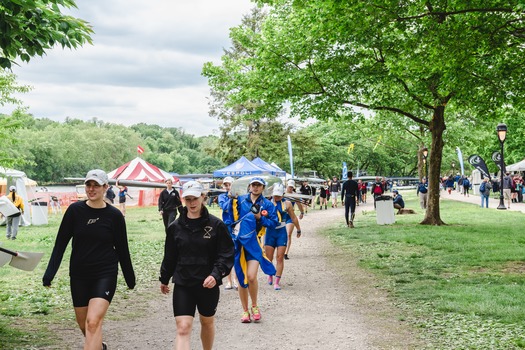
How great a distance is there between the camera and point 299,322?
23.9 ft

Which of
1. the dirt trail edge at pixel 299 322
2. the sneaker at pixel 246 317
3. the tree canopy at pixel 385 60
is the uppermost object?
the tree canopy at pixel 385 60

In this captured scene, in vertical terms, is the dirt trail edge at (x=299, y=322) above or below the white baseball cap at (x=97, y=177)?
below

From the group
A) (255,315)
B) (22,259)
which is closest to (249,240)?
(255,315)

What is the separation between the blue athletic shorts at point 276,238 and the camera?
959 centimetres

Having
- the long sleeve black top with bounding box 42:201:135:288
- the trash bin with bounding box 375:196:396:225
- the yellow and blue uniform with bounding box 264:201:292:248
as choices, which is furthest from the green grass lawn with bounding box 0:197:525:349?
the trash bin with bounding box 375:196:396:225

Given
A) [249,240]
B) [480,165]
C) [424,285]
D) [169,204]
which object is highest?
[480,165]

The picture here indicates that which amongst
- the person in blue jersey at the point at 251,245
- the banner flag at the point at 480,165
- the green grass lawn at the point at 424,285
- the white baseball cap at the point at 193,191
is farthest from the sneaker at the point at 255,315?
the banner flag at the point at 480,165

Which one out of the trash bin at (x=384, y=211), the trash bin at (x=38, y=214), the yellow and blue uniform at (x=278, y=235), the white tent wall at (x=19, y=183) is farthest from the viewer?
the trash bin at (x=38, y=214)

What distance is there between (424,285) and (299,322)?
315 cm

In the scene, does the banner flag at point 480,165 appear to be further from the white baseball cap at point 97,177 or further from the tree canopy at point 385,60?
the white baseball cap at point 97,177

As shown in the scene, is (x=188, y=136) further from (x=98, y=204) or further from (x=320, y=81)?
(x=98, y=204)

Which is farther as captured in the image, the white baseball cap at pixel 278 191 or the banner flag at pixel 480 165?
the banner flag at pixel 480 165

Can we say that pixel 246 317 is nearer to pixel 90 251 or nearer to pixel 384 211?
pixel 90 251

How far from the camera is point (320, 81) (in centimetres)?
1853
